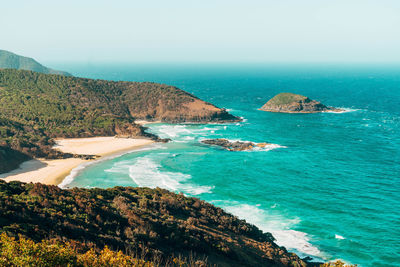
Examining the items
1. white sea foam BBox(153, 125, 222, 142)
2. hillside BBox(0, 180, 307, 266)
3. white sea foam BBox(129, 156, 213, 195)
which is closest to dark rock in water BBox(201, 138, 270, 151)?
white sea foam BBox(153, 125, 222, 142)

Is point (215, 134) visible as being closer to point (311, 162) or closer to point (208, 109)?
point (208, 109)

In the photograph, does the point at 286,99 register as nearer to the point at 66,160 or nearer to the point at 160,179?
the point at 160,179

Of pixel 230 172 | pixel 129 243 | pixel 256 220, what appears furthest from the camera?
pixel 230 172

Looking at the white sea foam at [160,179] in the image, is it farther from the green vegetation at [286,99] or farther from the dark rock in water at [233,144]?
the green vegetation at [286,99]

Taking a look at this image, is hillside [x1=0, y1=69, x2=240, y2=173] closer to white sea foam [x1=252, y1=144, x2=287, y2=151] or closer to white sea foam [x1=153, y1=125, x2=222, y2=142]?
white sea foam [x1=153, y1=125, x2=222, y2=142]

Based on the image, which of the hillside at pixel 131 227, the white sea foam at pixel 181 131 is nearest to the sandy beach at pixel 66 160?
the white sea foam at pixel 181 131

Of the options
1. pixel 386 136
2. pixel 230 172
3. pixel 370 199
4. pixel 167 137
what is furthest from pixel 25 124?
pixel 386 136
